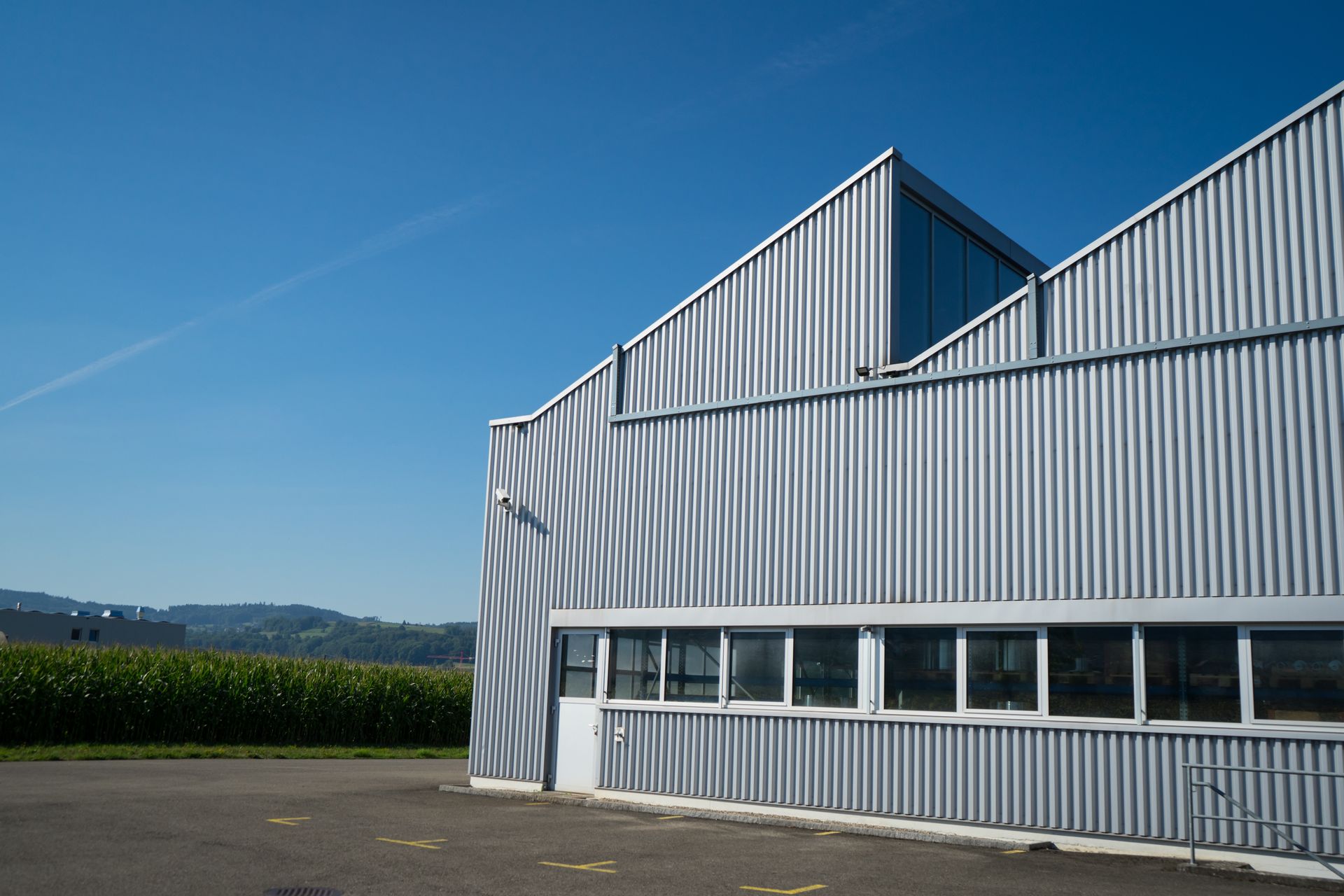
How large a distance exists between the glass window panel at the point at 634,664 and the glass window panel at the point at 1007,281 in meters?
7.85

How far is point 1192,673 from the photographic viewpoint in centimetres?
1128

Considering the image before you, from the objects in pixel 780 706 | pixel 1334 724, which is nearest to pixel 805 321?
pixel 780 706

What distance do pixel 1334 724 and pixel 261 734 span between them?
22501 mm

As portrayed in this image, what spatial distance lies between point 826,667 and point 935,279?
19.0 feet

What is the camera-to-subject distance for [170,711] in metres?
24.3

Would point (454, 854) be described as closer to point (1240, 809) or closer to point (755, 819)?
point (755, 819)

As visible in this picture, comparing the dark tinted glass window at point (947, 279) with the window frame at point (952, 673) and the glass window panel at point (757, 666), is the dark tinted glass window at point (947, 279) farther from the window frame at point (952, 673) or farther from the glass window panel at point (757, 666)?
the glass window panel at point (757, 666)

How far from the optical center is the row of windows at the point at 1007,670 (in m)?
10.8

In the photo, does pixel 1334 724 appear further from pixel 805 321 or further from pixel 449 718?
pixel 449 718

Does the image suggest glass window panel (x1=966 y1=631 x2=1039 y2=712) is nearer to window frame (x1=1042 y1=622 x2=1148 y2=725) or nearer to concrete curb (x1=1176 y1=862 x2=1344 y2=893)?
window frame (x1=1042 y1=622 x2=1148 y2=725)

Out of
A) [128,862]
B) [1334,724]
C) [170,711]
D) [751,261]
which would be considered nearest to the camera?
[128,862]

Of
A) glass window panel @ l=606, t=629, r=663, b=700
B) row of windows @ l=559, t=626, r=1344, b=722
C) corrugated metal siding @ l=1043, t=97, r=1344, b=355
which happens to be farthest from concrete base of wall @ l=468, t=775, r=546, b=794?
corrugated metal siding @ l=1043, t=97, r=1344, b=355

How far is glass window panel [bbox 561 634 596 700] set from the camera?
16250 mm

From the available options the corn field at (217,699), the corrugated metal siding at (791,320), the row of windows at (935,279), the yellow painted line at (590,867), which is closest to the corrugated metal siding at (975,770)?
the yellow painted line at (590,867)
